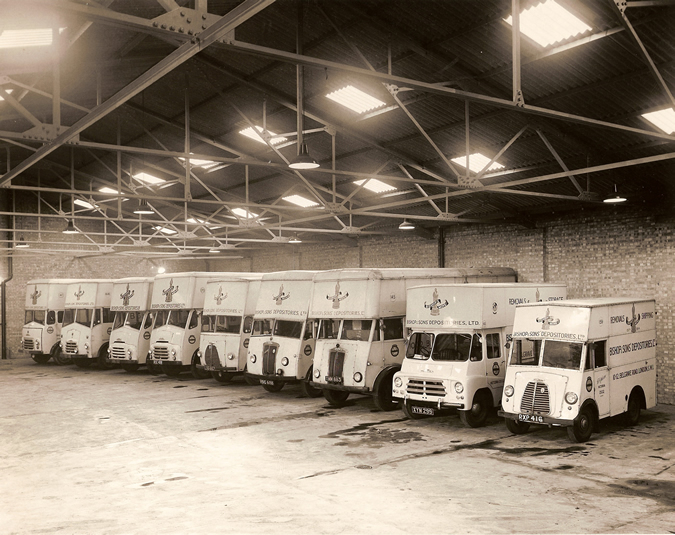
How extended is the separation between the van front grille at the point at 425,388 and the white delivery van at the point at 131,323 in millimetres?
11815

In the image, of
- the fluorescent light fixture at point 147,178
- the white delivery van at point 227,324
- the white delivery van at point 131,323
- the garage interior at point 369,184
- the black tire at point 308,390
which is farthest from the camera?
the fluorescent light fixture at point 147,178

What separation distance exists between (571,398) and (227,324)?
10.9 m

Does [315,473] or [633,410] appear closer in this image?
[315,473]

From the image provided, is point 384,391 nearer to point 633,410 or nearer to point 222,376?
point 633,410

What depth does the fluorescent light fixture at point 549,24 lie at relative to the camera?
10.1 meters

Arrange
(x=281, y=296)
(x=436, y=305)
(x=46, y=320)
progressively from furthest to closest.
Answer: (x=46, y=320) → (x=281, y=296) → (x=436, y=305)

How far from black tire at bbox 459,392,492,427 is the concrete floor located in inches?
11.3

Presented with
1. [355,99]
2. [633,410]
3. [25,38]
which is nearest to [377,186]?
[355,99]

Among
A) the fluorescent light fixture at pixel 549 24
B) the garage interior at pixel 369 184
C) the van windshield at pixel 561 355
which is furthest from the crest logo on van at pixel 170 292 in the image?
the fluorescent light fixture at pixel 549 24

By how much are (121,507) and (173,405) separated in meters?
7.61

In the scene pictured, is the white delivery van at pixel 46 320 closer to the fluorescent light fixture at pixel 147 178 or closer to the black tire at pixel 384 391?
the fluorescent light fixture at pixel 147 178

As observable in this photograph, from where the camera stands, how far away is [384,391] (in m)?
14.4

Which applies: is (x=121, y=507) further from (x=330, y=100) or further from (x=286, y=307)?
(x=330, y=100)

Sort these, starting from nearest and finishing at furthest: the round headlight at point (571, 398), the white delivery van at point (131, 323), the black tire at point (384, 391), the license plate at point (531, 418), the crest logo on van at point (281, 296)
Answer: the round headlight at point (571, 398) < the license plate at point (531, 418) < the black tire at point (384, 391) < the crest logo on van at point (281, 296) < the white delivery van at point (131, 323)
